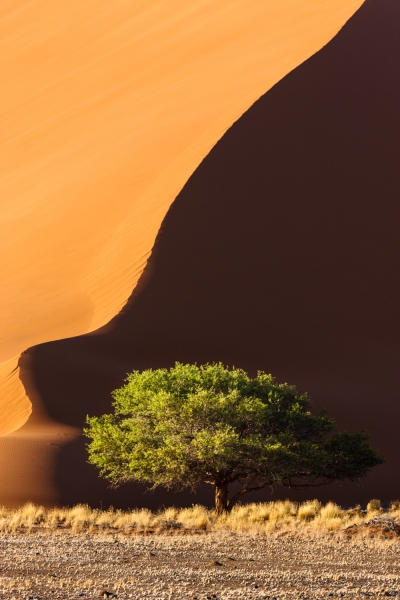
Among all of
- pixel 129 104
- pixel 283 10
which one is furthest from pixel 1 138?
pixel 283 10

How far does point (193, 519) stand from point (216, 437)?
1294mm

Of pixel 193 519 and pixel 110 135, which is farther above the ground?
pixel 110 135

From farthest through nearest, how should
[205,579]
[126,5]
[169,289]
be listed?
[126,5] < [169,289] < [205,579]

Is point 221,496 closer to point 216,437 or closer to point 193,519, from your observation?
point 193,519

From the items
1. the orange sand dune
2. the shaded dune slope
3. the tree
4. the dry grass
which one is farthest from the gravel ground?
the orange sand dune

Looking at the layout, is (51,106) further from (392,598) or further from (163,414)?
(392,598)

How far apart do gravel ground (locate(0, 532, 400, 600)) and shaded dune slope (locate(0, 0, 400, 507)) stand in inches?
198

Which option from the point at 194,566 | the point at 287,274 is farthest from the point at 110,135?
the point at 194,566

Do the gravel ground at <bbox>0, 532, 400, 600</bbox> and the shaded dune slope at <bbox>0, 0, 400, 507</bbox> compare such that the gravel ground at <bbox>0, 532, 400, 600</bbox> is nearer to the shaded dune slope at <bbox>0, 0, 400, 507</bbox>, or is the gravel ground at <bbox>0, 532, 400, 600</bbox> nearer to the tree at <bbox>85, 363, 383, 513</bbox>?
the tree at <bbox>85, 363, 383, 513</bbox>

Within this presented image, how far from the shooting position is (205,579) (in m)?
9.30

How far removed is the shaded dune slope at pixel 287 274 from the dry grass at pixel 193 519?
1.71m

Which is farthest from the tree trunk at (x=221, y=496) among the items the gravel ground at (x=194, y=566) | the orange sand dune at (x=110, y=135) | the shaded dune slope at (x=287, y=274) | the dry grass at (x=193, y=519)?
the orange sand dune at (x=110, y=135)

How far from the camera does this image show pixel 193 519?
15055 millimetres

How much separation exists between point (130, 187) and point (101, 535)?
594 inches
